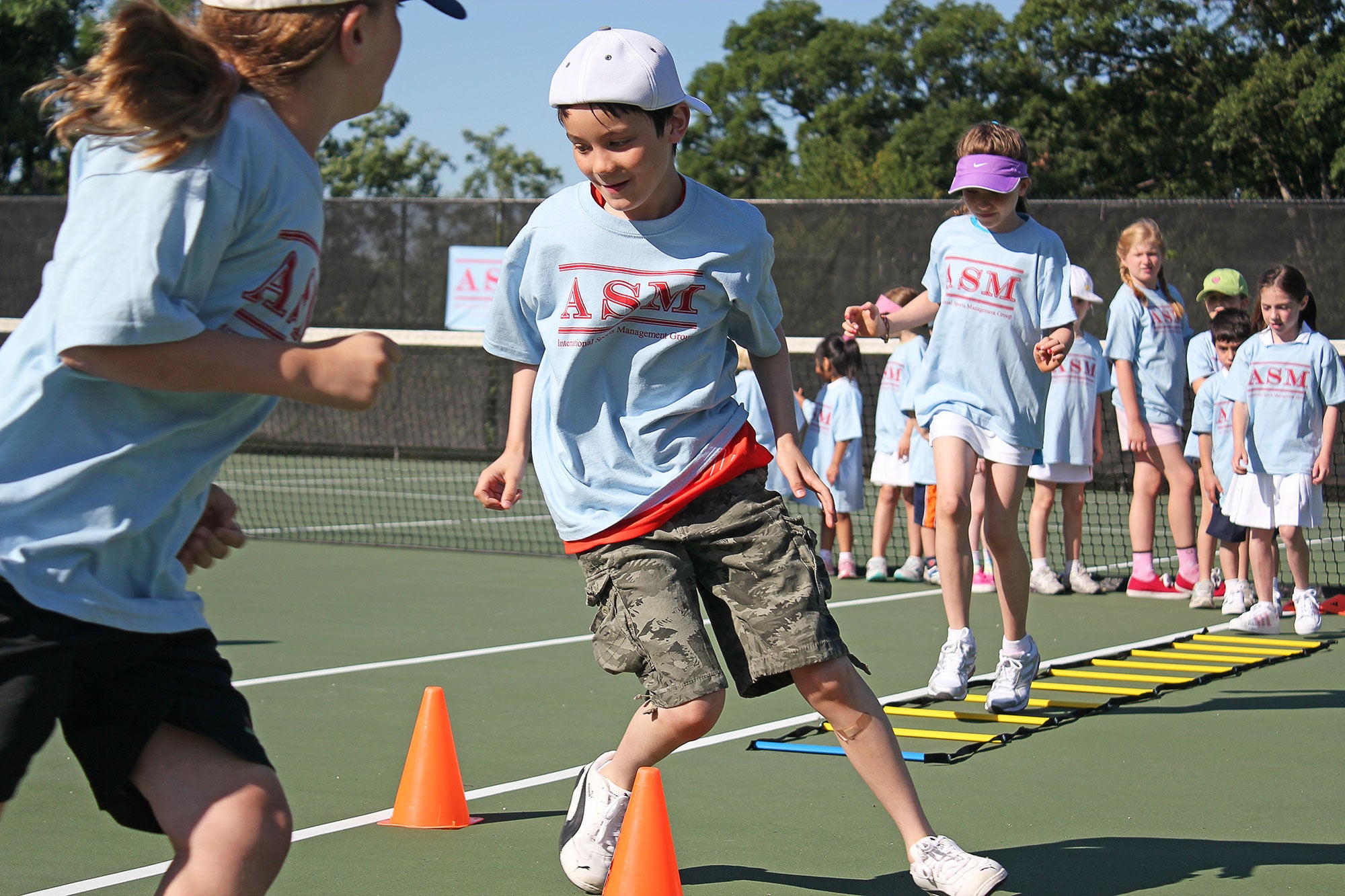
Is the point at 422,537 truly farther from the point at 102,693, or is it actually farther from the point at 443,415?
the point at 102,693

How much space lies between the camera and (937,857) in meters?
3.88

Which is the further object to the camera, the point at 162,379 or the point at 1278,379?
the point at 1278,379

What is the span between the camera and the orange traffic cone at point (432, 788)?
4.69 meters

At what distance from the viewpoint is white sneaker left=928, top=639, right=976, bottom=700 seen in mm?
6113

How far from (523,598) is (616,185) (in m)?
6.23

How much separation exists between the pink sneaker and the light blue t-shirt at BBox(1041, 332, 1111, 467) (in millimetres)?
795

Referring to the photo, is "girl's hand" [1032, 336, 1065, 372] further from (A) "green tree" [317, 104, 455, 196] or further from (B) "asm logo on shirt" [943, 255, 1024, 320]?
(A) "green tree" [317, 104, 455, 196]

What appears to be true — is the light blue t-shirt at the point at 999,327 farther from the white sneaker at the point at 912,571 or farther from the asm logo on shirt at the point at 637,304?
the white sneaker at the point at 912,571

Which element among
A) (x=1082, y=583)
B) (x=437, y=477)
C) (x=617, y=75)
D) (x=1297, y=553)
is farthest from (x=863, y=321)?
(x=437, y=477)

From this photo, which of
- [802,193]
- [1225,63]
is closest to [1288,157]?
[1225,63]

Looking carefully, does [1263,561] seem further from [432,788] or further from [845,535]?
[432,788]

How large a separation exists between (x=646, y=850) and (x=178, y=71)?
2180 mm

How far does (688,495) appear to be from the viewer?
4.00m

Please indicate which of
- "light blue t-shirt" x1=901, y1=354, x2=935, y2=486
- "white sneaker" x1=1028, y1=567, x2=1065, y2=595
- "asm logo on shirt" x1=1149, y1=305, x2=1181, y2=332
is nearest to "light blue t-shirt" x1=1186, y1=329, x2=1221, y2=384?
"asm logo on shirt" x1=1149, y1=305, x2=1181, y2=332
